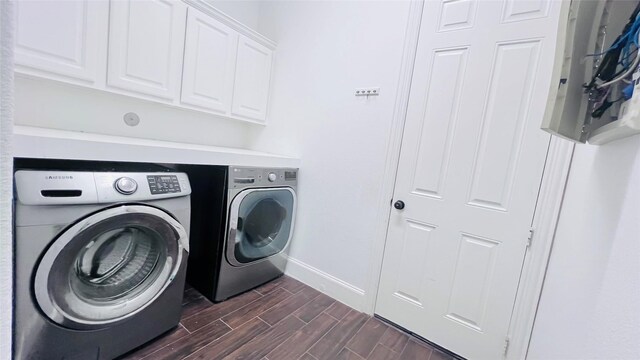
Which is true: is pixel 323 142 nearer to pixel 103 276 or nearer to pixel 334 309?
pixel 334 309

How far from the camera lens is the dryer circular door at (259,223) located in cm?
174

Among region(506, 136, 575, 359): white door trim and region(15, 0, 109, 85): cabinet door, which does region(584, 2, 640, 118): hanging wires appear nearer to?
region(506, 136, 575, 359): white door trim

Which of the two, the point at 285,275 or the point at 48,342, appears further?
the point at 285,275

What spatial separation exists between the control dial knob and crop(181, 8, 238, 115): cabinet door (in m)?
0.97

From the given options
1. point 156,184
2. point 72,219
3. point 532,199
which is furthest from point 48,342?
point 532,199

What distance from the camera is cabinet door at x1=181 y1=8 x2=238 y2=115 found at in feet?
6.17

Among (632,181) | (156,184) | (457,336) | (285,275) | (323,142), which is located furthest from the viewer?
(285,275)

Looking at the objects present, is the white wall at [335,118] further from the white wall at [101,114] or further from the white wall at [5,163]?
the white wall at [5,163]

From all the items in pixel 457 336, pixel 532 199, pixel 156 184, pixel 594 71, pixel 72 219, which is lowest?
pixel 457 336

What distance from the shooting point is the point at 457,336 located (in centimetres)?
154

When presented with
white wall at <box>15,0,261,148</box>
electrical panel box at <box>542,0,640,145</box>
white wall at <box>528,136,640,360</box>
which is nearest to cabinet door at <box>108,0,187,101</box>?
white wall at <box>15,0,261,148</box>

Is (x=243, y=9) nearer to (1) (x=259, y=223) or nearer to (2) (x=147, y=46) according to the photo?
(2) (x=147, y=46)

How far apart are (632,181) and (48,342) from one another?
6.61ft

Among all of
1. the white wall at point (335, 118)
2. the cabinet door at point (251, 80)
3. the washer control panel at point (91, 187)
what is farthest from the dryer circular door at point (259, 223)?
the cabinet door at point (251, 80)
